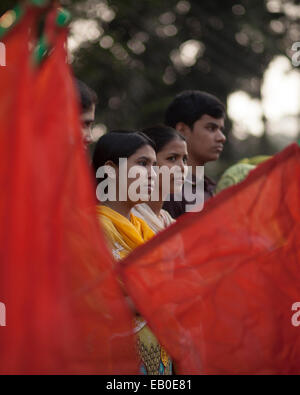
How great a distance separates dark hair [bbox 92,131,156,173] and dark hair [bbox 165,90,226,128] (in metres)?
0.85

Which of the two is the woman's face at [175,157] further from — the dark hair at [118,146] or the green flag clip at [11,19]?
the green flag clip at [11,19]

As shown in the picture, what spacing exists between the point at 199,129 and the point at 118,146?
0.91 meters

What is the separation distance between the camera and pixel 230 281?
5.81ft

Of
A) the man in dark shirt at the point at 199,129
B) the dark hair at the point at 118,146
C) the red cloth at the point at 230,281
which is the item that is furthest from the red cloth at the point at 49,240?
the man in dark shirt at the point at 199,129

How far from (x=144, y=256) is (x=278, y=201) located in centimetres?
44

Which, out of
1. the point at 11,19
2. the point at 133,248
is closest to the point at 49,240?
the point at 11,19

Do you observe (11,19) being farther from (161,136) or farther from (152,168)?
(161,136)

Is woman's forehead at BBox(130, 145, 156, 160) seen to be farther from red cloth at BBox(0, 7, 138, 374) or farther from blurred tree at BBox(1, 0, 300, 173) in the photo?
blurred tree at BBox(1, 0, 300, 173)

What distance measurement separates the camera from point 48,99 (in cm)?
147

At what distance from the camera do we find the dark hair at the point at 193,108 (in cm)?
328

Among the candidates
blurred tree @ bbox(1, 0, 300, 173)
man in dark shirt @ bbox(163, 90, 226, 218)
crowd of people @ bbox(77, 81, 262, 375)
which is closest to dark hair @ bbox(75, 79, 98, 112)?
crowd of people @ bbox(77, 81, 262, 375)

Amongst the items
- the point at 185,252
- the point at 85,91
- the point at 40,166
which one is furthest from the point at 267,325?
the point at 85,91

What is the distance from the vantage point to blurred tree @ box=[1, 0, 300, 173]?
830 centimetres

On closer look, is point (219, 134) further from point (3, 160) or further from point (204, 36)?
point (204, 36)
